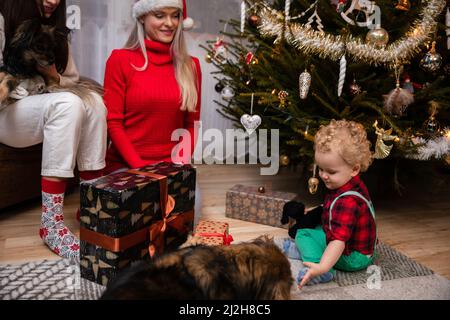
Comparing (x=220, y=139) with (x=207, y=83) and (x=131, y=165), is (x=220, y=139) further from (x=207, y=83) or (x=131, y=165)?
(x=131, y=165)

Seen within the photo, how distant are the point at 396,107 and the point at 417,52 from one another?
24 centimetres

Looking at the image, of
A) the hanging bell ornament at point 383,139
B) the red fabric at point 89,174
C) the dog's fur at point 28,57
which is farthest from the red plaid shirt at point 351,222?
the dog's fur at point 28,57

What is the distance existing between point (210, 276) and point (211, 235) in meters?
0.66

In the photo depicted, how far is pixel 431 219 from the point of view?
2.01 m

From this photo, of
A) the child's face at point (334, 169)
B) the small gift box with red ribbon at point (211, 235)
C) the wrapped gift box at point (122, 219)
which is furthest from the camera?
the small gift box with red ribbon at point (211, 235)

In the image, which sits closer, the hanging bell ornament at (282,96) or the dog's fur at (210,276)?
the dog's fur at (210,276)

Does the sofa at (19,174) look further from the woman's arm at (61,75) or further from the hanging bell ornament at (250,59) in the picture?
the hanging bell ornament at (250,59)

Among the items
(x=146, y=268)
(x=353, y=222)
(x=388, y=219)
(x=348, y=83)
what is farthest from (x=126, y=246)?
(x=388, y=219)

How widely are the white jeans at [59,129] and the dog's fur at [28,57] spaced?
0.07 meters

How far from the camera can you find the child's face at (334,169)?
53.6 inches

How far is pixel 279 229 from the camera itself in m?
1.83

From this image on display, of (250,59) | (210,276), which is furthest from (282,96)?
(210,276)

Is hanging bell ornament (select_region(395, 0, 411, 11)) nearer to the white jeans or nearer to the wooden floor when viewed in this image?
the wooden floor

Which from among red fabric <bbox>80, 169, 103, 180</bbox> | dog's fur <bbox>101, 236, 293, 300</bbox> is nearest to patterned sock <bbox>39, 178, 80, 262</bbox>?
red fabric <bbox>80, 169, 103, 180</bbox>
